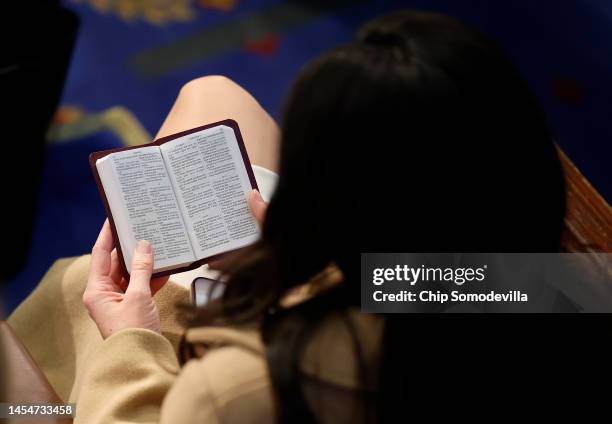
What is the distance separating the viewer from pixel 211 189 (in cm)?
118

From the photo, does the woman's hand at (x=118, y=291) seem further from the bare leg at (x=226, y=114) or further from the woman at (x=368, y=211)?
the bare leg at (x=226, y=114)

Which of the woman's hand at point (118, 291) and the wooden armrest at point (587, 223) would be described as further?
the wooden armrest at point (587, 223)

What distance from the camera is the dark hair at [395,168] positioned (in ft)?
2.40

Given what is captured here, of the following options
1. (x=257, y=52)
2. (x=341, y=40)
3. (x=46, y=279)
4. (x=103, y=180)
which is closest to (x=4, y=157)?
(x=46, y=279)

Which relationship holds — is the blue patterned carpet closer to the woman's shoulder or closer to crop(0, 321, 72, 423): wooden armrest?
crop(0, 321, 72, 423): wooden armrest

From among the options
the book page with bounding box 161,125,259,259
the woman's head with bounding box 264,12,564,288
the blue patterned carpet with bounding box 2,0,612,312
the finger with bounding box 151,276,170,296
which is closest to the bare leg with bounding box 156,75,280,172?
the book page with bounding box 161,125,259,259

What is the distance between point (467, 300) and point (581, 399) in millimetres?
174

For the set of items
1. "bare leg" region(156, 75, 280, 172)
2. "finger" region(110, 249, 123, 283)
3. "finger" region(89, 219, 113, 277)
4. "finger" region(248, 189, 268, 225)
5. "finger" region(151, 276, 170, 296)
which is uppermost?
"bare leg" region(156, 75, 280, 172)

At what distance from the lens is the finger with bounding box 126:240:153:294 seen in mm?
1092

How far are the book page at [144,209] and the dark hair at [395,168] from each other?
13.7 inches

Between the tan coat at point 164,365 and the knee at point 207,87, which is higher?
the knee at point 207,87

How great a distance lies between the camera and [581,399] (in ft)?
2.97

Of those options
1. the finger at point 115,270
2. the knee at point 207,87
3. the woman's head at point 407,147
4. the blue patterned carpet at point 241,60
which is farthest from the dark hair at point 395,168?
the blue patterned carpet at point 241,60

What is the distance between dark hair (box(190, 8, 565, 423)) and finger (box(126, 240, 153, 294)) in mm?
312
